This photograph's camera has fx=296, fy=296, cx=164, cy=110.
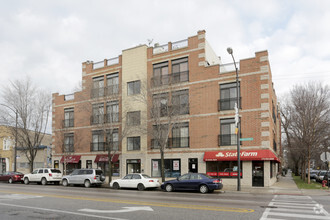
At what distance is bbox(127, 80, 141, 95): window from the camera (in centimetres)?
3079

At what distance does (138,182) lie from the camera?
2184cm

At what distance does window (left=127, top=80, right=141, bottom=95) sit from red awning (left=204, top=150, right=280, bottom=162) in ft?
33.1

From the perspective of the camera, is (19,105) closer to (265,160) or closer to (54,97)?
(54,97)

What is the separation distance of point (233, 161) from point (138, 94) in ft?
38.1

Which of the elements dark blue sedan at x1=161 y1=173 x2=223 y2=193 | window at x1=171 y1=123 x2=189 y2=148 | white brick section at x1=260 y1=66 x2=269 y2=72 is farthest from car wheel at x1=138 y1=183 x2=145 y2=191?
white brick section at x1=260 y1=66 x2=269 y2=72

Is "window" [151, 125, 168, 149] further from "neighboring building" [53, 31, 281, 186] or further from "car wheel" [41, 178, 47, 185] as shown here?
"car wheel" [41, 178, 47, 185]

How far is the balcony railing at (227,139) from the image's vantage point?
2526 cm

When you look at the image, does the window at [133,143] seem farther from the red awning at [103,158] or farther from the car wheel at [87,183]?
the car wheel at [87,183]

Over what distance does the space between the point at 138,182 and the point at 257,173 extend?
9855 mm

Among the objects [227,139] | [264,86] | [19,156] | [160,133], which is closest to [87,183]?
[160,133]

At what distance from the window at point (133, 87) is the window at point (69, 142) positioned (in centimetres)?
963

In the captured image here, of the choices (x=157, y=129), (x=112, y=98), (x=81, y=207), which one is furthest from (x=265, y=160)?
(x=81, y=207)

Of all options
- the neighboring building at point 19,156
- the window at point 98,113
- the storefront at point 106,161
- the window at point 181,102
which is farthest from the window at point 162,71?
the neighboring building at point 19,156

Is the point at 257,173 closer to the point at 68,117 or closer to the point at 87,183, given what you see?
the point at 87,183
